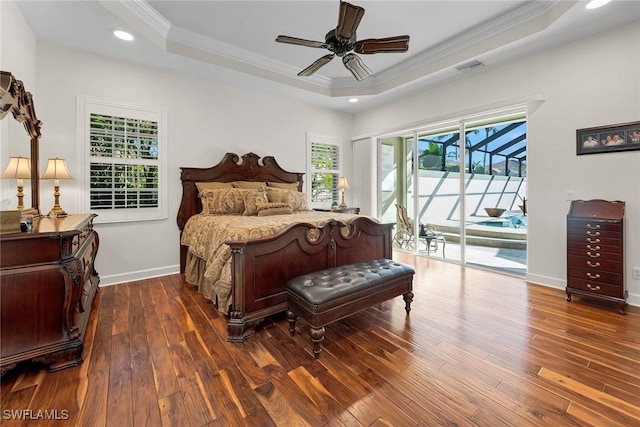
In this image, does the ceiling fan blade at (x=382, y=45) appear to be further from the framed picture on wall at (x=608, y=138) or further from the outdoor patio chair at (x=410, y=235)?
the outdoor patio chair at (x=410, y=235)

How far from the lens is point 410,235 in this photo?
208 inches

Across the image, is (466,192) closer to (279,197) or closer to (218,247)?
(279,197)

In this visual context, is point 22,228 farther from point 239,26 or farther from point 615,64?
point 615,64

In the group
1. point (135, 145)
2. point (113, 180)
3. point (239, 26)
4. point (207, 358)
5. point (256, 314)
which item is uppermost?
point (239, 26)

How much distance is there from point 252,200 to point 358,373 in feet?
8.72

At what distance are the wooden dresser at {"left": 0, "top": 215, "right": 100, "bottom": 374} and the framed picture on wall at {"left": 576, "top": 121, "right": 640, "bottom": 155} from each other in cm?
490

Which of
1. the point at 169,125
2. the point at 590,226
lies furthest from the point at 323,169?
the point at 590,226

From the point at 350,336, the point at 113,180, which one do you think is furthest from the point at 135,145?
the point at 350,336

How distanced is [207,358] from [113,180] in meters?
2.81

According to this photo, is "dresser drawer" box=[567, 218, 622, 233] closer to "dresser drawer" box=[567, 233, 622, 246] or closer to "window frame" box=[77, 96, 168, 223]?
"dresser drawer" box=[567, 233, 622, 246]

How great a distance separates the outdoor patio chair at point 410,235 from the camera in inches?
198

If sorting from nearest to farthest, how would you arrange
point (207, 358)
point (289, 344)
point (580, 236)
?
point (207, 358)
point (289, 344)
point (580, 236)

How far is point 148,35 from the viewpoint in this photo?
10.3ft

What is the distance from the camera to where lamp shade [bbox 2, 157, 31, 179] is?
233cm
